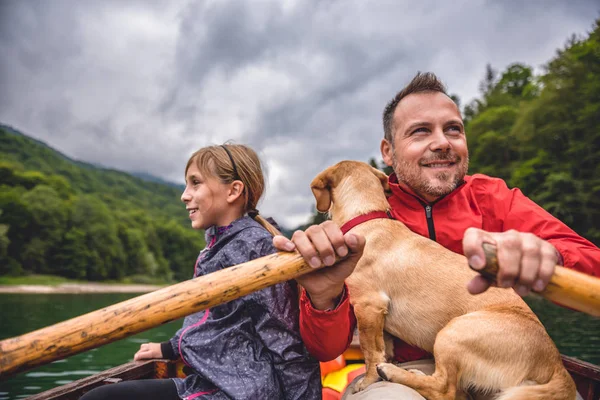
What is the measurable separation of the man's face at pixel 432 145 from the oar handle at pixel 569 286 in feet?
5.29

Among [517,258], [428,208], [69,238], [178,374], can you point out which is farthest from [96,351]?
[69,238]

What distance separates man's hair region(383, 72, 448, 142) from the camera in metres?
3.18

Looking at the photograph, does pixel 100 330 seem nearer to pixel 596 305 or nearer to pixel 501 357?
pixel 596 305

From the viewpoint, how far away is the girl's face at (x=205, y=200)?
121 inches

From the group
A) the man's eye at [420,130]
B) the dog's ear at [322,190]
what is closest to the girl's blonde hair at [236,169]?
the dog's ear at [322,190]

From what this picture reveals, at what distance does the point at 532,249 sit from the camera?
4.52 ft

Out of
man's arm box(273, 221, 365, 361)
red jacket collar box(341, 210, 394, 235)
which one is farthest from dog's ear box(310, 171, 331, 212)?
man's arm box(273, 221, 365, 361)

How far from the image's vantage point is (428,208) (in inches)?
124

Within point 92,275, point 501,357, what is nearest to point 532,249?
point 501,357

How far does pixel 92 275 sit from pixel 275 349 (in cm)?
7953

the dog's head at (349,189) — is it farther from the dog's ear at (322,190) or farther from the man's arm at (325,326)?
the man's arm at (325,326)

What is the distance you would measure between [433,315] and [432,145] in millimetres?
1211

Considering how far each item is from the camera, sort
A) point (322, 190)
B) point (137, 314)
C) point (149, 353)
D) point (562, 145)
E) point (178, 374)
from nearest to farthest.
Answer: point (137, 314)
point (322, 190)
point (149, 353)
point (178, 374)
point (562, 145)

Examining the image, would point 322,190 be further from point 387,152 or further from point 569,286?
point 569,286
